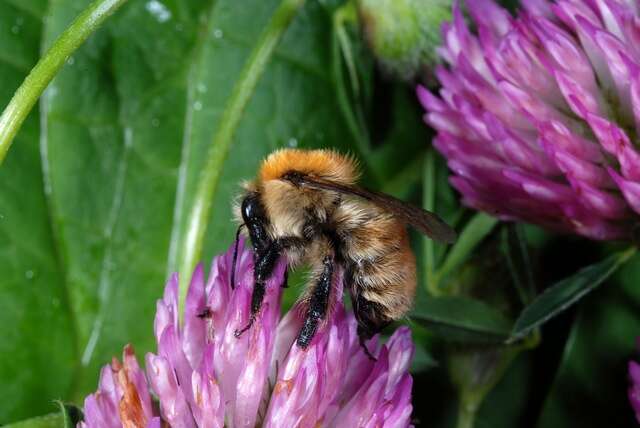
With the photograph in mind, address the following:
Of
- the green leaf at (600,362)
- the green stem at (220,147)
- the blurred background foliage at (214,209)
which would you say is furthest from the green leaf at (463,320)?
the green stem at (220,147)

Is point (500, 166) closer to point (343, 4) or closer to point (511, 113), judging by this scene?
point (511, 113)

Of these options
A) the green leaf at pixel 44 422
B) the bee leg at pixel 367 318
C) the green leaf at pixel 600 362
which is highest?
the green leaf at pixel 44 422

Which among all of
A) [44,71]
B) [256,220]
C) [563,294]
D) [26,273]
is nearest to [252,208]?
[256,220]

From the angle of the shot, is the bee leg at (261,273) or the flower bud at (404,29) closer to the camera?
the bee leg at (261,273)

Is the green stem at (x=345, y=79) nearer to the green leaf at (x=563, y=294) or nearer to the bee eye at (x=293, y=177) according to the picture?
the green leaf at (x=563, y=294)

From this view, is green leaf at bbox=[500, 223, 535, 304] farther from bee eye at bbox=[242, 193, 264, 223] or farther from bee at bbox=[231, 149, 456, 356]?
bee eye at bbox=[242, 193, 264, 223]

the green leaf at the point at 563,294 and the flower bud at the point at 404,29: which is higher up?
the flower bud at the point at 404,29

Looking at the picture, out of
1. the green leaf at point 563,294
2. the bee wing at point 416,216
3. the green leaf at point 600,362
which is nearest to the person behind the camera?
the bee wing at point 416,216
